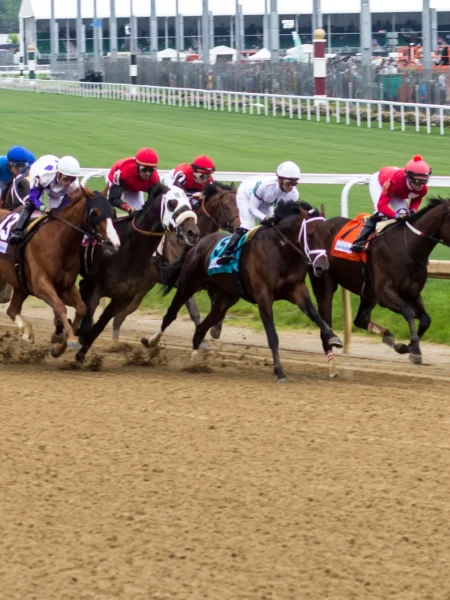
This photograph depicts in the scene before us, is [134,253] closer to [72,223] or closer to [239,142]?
[72,223]

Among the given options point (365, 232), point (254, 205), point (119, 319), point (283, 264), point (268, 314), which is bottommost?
point (119, 319)

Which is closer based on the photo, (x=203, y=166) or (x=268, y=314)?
(x=268, y=314)

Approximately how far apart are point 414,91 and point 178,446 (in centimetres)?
2227

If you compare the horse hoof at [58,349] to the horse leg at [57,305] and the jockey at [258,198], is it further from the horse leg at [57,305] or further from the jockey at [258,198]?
the jockey at [258,198]

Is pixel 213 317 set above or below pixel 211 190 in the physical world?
below

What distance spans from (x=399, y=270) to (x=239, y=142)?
687 inches

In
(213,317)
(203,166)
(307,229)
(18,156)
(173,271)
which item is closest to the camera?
(307,229)

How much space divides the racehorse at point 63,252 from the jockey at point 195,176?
5.32 ft

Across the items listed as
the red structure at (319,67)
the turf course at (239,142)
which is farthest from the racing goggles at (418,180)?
the red structure at (319,67)

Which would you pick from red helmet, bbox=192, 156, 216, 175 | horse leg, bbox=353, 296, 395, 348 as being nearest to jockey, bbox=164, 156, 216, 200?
red helmet, bbox=192, 156, 216, 175

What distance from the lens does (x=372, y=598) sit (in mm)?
4086

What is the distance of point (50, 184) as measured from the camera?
820 cm

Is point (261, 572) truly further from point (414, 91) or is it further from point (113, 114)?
point (113, 114)

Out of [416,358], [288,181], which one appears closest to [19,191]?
[288,181]
